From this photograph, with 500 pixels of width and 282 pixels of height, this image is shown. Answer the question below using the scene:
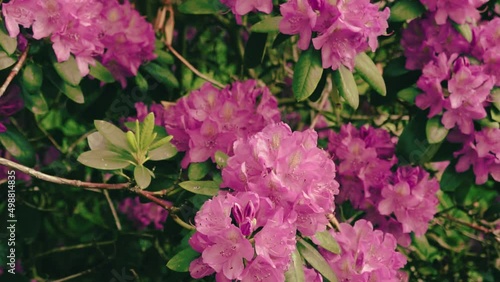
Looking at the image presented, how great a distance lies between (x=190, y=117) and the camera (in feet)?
5.92

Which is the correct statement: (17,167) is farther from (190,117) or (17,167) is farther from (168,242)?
(168,242)

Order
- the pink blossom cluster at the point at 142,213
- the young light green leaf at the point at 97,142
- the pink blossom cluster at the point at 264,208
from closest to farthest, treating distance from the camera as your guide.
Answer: the pink blossom cluster at the point at 264,208 → the young light green leaf at the point at 97,142 → the pink blossom cluster at the point at 142,213

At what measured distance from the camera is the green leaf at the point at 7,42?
1.66 metres

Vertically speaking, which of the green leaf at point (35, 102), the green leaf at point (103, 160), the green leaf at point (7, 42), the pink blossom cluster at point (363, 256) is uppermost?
the green leaf at point (7, 42)

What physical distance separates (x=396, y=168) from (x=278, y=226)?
84 centimetres

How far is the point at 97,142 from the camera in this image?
159cm

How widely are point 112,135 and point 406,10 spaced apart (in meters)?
0.87

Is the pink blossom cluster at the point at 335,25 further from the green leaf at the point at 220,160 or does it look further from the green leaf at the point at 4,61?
the green leaf at the point at 4,61

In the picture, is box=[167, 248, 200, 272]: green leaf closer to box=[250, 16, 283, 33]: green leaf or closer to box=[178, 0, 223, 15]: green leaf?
box=[250, 16, 283, 33]: green leaf

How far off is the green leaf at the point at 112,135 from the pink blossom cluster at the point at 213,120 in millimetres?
247

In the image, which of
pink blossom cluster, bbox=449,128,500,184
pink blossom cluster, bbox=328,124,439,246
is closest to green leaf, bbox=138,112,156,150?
pink blossom cluster, bbox=328,124,439,246

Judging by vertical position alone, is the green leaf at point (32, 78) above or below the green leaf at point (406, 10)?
below

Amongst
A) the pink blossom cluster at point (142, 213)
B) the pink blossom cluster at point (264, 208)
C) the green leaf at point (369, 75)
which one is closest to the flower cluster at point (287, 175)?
the pink blossom cluster at point (264, 208)

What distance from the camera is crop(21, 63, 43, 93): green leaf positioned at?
182 cm
